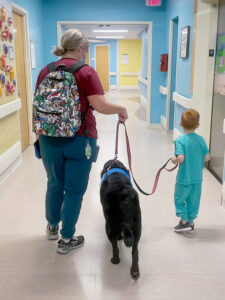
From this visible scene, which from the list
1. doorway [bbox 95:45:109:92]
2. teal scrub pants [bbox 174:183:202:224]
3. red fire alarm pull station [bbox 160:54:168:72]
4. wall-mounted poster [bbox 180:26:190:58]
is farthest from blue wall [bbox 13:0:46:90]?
doorway [bbox 95:45:109:92]

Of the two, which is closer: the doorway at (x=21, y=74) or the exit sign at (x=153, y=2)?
the doorway at (x=21, y=74)

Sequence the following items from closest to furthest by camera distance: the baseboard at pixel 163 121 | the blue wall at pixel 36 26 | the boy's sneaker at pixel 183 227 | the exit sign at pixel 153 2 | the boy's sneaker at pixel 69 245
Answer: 1. the boy's sneaker at pixel 69 245
2. the boy's sneaker at pixel 183 227
3. the blue wall at pixel 36 26
4. the exit sign at pixel 153 2
5. the baseboard at pixel 163 121

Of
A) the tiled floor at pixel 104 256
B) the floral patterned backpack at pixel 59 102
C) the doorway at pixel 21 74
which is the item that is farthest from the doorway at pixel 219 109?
the doorway at pixel 21 74

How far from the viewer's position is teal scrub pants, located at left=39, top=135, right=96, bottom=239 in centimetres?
207

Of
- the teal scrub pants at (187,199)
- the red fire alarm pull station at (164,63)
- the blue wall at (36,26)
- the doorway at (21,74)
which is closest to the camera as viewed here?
the teal scrub pants at (187,199)

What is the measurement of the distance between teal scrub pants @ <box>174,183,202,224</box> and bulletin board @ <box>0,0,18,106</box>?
2.27 m

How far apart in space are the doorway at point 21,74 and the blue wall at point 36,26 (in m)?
0.27

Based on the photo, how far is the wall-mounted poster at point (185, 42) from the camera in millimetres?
4766

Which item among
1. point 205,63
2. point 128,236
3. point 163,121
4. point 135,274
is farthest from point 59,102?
point 163,121

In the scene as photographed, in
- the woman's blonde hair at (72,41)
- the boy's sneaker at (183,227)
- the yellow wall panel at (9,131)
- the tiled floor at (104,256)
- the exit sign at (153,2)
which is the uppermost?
the exit sign at (153,2)

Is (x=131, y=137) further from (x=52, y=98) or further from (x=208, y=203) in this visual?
(x=52, y=98)

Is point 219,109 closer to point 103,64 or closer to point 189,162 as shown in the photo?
point 189,162

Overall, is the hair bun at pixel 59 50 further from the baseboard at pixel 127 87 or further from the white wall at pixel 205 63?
the baseboard at pixel 127 87

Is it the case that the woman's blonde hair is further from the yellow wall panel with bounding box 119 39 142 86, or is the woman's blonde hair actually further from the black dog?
the yellow wall panel with bounding box 119 39 142 86
